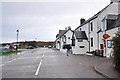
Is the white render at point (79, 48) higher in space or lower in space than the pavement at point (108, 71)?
higher

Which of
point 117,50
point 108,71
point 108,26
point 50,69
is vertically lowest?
point 50,69

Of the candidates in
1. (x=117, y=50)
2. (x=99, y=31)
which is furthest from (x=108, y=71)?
(x=99, y=31)

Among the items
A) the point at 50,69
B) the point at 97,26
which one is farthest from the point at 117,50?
the point at 97,26

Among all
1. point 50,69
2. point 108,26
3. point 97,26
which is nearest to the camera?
point 50,69

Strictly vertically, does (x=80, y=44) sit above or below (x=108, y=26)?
below

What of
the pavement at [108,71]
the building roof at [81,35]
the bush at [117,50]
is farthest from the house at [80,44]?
the bush at [117,50]

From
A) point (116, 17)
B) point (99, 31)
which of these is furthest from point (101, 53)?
point (116, 17)

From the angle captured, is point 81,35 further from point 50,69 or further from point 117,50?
point 117,50

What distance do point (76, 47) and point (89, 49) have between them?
2.81 m

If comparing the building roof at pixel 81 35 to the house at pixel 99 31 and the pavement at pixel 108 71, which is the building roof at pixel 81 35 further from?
the pavement at pixel 108 71

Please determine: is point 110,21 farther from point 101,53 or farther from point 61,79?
point 61,79

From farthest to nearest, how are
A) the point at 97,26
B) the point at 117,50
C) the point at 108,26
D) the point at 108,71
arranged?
the point at 97,26 < the point at 108,26 < the point at 108,71 < the point at 117,50

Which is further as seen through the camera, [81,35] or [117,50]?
[81,35]

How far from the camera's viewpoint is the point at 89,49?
2867 cm
